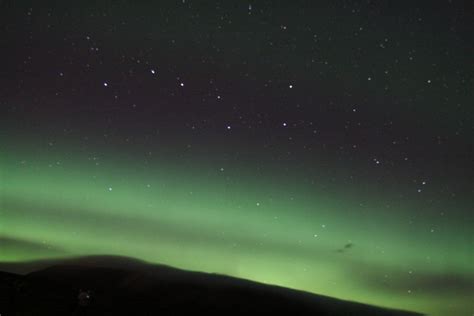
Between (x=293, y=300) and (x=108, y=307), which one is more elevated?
(x=293, y=300)

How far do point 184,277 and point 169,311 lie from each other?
398cm

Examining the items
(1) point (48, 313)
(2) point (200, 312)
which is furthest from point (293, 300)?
(1) point (48, 313)

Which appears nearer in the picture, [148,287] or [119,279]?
[119,279]

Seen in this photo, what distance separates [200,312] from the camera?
31.2m

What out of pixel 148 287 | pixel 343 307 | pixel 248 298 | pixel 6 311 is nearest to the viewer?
pixel 6 311

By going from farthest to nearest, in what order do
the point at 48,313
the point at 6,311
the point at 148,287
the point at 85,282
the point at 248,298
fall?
1. the point at 85,282
2. the point at 148,287
3. the point at 248,298
4. the point at 48,313
5. the point at 6,311

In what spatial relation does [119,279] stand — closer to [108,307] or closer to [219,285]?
[108,307]

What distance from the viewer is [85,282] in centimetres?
3666

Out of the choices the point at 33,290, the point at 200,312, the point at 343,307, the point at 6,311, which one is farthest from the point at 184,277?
the point at 6,311

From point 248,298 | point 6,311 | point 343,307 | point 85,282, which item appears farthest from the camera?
point 85,282

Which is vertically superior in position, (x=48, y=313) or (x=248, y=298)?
(x=248, y=298)

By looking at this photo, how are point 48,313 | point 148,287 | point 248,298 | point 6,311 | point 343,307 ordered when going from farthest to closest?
point 148,287
point 248,298
point 343,307
point 48,313
point 6,311

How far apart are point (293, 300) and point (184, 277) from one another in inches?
366

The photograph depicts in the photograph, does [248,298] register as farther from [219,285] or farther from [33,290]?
[33,290]
